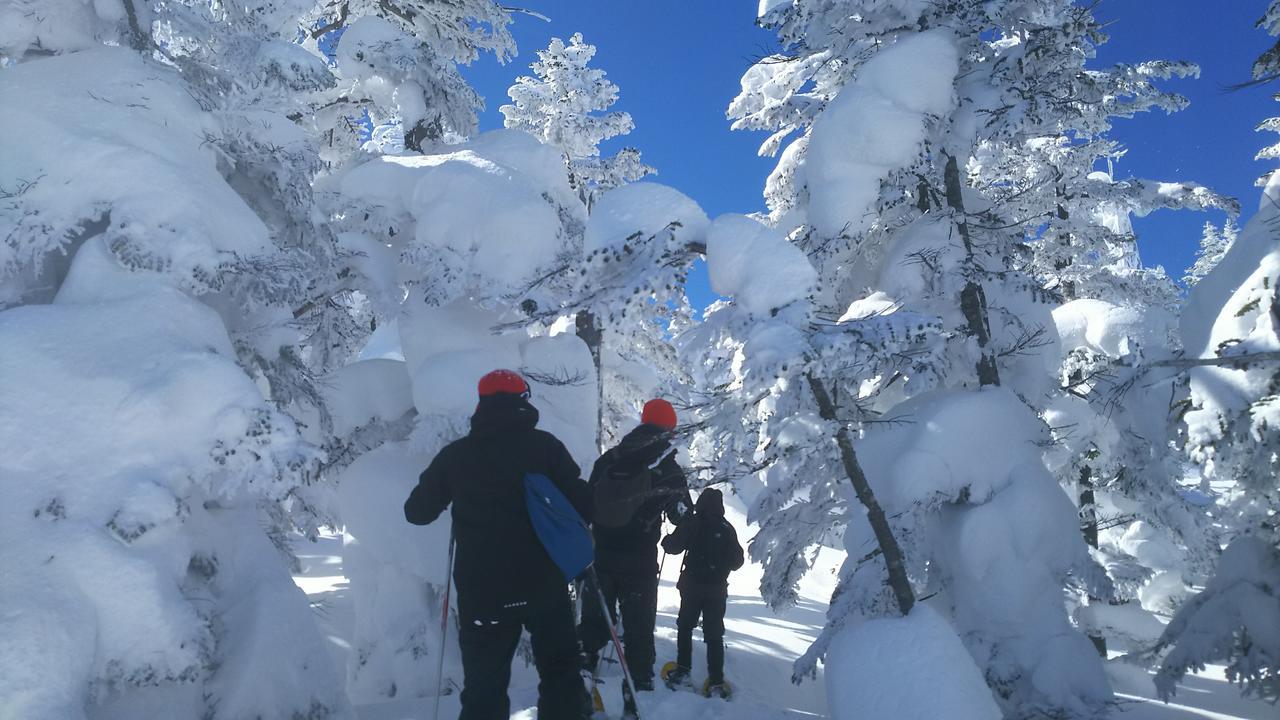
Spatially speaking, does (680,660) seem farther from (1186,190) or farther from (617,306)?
(1186,190)

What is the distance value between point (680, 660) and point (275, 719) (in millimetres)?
3903

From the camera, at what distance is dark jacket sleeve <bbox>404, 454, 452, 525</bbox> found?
4.58 meters

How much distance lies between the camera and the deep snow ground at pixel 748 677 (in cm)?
552

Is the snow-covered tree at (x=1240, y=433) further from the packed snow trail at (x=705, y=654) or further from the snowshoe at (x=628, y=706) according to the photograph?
the snowshoe at (x=628, y=706)

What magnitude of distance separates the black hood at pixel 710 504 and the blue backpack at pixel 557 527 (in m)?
2.84

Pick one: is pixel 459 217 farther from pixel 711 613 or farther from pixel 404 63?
pixel 711 613

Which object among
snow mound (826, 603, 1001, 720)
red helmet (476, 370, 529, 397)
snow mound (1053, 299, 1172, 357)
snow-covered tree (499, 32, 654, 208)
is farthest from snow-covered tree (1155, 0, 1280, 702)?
snow-covered tree (499, 32, 654, 208)

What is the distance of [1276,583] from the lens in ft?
18.9

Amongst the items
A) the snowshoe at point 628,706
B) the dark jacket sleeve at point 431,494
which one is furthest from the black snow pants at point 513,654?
the dark jacket sleeve at point 431,494

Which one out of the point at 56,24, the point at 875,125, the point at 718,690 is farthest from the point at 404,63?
the point at 718,690

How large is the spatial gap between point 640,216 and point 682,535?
147 inches

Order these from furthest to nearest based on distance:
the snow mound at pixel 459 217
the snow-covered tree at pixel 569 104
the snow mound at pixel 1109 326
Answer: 1. the snow-covered tree at pixel 569 104
2. the snow mound at pixel 1109 326
3. the snow mound at pixel 459 217

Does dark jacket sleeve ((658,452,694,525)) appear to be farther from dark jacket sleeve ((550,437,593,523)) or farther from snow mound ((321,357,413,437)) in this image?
snow mound ((321,357,413,437))

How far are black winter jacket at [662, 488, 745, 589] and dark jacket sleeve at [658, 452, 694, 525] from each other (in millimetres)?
336
